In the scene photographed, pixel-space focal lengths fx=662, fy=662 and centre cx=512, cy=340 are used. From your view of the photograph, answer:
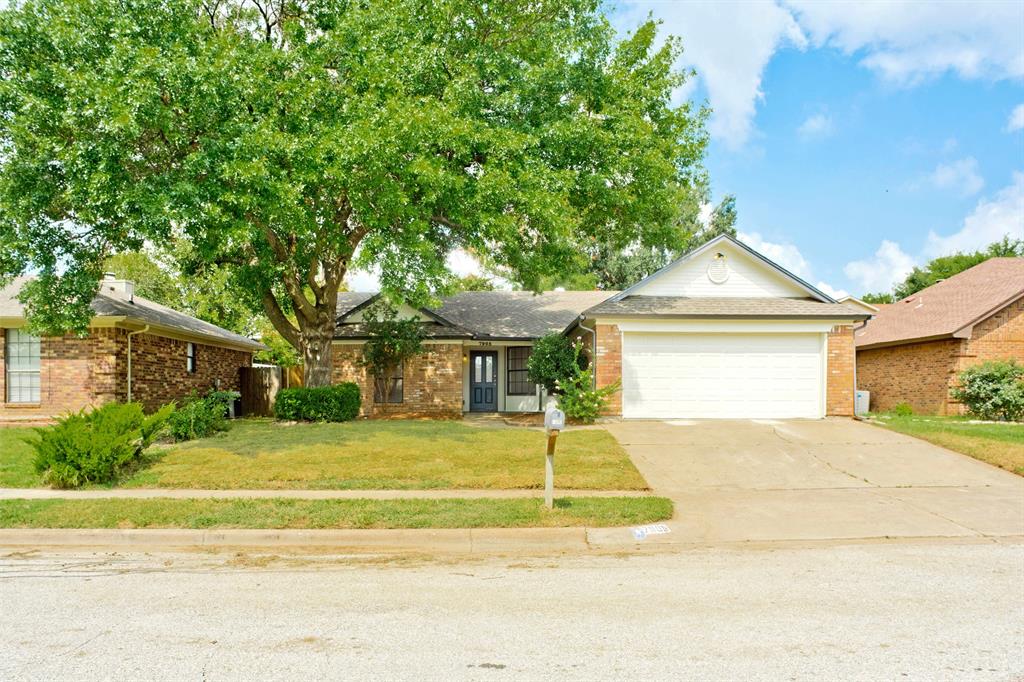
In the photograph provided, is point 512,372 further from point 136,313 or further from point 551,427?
point 551,427

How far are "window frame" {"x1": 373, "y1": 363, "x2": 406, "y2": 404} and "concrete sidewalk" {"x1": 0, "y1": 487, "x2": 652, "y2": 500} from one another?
10.3 metres

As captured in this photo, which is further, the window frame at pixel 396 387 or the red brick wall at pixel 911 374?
the red brick wall at pixel 911 374

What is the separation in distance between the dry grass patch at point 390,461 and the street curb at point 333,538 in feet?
6.94

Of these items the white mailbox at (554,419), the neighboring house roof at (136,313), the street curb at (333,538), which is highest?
the neighboring house roof at (136,313)

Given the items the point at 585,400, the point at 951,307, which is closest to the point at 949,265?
the point at 951,307

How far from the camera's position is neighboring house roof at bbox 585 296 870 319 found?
16156mm

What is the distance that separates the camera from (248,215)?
12.8 m

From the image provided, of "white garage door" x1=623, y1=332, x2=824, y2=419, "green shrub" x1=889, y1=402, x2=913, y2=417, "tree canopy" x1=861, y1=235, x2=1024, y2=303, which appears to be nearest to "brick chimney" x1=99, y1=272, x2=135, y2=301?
"white garage door" x1=623, y1=332, x2=824, y2=419

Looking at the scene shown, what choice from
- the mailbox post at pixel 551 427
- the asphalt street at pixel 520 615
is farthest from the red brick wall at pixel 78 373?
the mailbox post at pixel 551 427

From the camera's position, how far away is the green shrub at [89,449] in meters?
9.47

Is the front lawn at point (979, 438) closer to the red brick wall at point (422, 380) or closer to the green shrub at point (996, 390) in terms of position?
the green shrub at point (996, 390)

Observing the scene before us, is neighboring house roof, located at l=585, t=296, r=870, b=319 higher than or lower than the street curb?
higher

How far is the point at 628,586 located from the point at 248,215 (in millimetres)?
10410

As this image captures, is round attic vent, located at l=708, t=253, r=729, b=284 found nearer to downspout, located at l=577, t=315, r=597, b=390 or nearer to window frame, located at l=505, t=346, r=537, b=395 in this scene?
downspout, located at l=577, t=315, r=597, b=390
